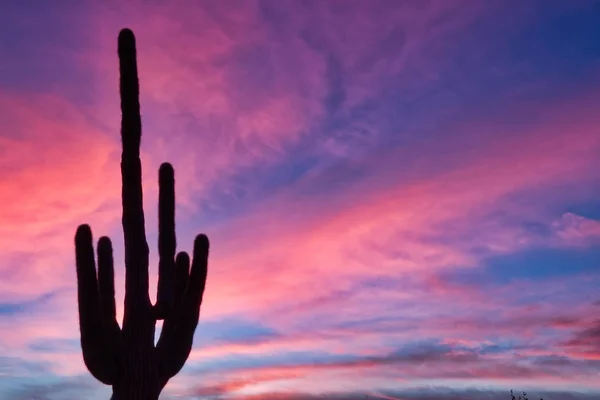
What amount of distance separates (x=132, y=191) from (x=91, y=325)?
8.08ft

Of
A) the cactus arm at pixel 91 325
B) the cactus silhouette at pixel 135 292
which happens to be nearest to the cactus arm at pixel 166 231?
the cactus silhouette at pixel 135 292

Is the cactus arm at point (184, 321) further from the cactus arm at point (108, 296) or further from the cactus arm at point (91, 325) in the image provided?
the cactus arm at point (91, 325)

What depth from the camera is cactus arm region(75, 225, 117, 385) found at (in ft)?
38.6

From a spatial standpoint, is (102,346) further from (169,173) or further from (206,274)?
(169,173)

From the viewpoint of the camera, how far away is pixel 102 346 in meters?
11.8

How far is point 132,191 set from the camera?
1266cm

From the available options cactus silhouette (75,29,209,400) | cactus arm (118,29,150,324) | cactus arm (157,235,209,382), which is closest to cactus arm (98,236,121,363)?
cactus silhouette (75,29,209,400)

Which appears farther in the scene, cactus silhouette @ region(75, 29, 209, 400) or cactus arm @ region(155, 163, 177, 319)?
cactus arm @ region(155, 163, 177, 319)

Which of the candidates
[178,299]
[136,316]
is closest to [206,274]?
[178,299]

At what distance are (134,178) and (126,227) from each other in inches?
35.1

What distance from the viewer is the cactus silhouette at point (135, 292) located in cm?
1188

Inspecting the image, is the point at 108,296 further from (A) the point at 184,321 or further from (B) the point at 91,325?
(A) the point at 184,321

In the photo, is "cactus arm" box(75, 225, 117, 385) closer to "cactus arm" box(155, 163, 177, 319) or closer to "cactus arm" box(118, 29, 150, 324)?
"cactus arm" box(118, 29, 150, 324)

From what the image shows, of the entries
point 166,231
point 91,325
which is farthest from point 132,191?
point 91,325
